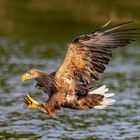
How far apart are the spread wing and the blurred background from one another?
1.79 m

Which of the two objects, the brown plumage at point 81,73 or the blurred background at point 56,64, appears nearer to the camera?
the brown plumage at point 81,73

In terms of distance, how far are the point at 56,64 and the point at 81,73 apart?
10.8 meters

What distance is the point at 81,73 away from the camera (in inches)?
539

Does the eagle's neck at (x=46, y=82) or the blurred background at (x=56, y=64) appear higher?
the blurred background at (x=56, y=64)

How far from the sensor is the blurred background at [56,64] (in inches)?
628

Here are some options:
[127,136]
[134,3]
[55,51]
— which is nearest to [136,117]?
[127,136]

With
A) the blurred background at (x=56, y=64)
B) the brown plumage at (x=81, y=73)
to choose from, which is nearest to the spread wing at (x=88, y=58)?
the brown plumage at (x=81, y=73)

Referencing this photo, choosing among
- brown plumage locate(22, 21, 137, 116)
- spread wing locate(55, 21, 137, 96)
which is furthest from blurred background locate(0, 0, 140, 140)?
spread wing locate(55, 21, 137, 96)

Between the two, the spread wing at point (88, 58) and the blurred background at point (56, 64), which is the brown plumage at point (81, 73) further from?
the blurred background at point (56, 64)

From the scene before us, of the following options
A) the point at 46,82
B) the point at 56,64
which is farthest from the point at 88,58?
the point at 56,64

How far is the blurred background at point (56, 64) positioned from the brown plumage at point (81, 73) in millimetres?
1631

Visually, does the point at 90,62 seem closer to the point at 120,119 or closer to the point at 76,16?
the point at 120,119

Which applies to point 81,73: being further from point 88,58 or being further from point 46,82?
point 46,82

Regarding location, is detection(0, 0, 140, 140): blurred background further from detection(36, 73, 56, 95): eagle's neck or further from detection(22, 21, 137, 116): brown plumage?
detection(36, 73, 56, 95): eagle's neck
